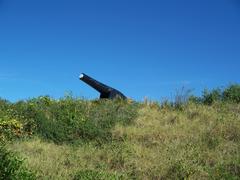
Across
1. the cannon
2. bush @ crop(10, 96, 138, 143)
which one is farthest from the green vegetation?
the cannon

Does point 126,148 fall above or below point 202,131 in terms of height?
below

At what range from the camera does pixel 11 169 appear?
11453 millimetres

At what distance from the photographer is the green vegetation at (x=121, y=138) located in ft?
45.7

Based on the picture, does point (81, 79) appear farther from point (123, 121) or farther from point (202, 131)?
point (202, 131)

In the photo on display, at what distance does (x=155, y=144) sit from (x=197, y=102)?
6.27 meters

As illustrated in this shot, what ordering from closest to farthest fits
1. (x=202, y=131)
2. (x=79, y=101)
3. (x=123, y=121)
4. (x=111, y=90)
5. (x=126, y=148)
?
(x=126, y=148), (x=202, y=131), (x=123, y=121), (x=79, y=101), (x=111, y=90)

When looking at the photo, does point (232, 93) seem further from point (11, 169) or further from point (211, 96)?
point (11, 169)

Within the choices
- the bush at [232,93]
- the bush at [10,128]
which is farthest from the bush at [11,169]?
the bush at [232,93]

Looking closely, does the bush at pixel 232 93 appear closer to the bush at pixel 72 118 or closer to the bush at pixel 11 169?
the bush at pixel 72 118

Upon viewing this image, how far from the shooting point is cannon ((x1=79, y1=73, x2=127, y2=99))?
2597 centimetres

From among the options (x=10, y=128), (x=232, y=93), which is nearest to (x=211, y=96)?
(x=232, y=93)

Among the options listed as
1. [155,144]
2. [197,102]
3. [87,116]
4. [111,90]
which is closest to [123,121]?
[87,116]

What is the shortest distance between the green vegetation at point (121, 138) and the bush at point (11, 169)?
0.02 m

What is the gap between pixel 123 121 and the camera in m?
19.2
